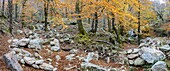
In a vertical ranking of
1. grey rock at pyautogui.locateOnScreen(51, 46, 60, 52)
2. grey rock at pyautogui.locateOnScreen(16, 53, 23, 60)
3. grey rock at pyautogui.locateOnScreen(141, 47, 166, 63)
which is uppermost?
grey rock at pyautogui.locateOnScreen(16, 53, 23, 60)

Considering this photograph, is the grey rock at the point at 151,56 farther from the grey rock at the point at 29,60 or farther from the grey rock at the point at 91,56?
the grey rock at the point at 29,60

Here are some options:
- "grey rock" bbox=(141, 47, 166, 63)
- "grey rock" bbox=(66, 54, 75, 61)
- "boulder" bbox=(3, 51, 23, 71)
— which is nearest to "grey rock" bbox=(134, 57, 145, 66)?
"grey rock" bbox=(141, 47, 166, 63)

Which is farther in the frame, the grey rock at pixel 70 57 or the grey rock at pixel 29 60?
the grey rock at pixel 70 57

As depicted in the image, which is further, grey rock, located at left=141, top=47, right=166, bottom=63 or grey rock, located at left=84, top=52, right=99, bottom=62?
grey rock, located at left=84, top=52, right=99, bottom=62

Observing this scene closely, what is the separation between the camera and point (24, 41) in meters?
11.2

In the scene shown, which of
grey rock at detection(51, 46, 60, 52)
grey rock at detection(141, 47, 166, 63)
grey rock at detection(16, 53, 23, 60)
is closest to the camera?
grey rock at detection(16, 53, 23, 60)

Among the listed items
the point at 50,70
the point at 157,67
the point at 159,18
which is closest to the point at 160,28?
the point at 159,18

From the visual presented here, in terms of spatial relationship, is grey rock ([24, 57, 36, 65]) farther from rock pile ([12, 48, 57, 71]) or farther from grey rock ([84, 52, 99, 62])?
grey rock ([84, 52, 99, 62])

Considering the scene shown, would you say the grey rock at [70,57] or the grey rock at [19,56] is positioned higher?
the grey rock at [19,56]

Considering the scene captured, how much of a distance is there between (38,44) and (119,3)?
19.6ft

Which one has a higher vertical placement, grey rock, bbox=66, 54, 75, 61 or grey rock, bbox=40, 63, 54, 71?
grey rock, bbox=40, 63, 54, 71

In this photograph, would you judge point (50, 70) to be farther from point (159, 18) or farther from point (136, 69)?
point (159, 18)

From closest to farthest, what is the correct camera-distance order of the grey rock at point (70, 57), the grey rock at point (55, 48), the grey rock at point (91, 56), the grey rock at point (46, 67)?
the grey rock at point (46, 67), the grey rock at point (70, 57), the grey rock at point (91, 56), the grey rock at point (55, 48)

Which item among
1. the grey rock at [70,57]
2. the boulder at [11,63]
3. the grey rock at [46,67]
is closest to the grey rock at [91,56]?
the grey rock at [70,57]
